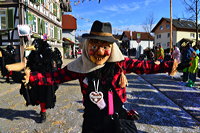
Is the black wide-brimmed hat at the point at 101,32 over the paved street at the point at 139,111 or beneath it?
over

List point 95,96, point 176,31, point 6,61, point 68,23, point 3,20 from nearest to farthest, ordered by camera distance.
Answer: point 95,96 → point 6,61 → point 3,20 → point 68,23 → point 176,31

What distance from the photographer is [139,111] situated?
4.41 meters

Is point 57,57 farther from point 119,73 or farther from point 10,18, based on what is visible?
point 10,18

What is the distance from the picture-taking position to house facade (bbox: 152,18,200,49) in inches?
1404

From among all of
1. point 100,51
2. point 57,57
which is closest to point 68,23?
point 57,57

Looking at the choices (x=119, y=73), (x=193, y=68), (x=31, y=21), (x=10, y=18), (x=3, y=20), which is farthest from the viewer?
(x=31, y=21)

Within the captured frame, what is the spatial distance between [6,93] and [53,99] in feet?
12.5

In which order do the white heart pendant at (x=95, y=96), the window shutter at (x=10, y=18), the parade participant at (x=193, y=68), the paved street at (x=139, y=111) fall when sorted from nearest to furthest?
the white heart pendant at (x=95, y=96), the paved street at (x=139, y=111), the parade participant at (x=193, y=68), the window shutter at (x=10, y=18)

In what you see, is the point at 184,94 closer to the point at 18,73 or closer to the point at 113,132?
the point at 113,132

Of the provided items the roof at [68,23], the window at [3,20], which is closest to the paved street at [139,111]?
the window at [3,20]

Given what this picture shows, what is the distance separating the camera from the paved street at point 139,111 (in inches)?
139

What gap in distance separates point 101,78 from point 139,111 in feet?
9.66

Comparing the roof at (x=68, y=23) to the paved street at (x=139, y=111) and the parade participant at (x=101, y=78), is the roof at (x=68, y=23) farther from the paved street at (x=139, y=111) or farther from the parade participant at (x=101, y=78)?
the parade participant at (x=101, y=78)

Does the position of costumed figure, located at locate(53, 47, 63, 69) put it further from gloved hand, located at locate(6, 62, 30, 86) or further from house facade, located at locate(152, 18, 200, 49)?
house facade, located at locate(152, 18, 200, 49)
